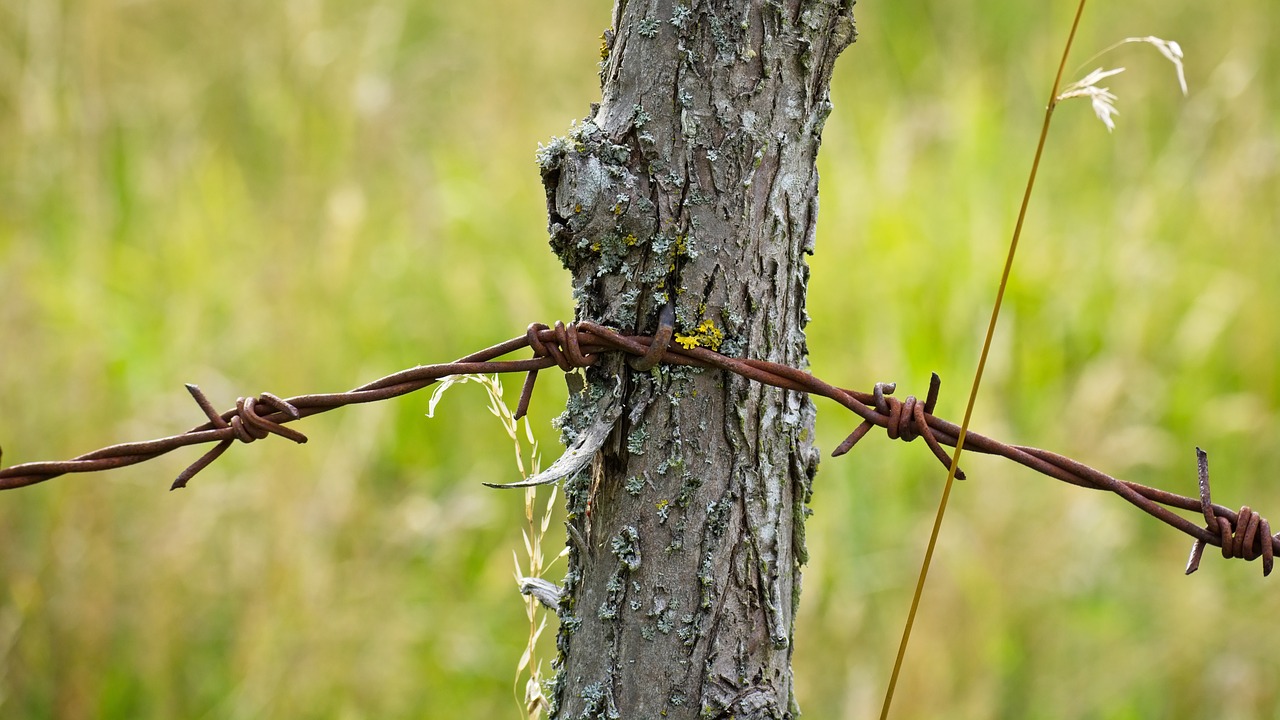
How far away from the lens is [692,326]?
107cm

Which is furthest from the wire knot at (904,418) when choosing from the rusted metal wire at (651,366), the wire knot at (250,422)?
the wire knot at (250,422)

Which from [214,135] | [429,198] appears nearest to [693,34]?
[429,198]

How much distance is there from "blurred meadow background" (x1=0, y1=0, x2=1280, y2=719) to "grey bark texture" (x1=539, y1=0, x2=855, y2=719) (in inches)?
53.9

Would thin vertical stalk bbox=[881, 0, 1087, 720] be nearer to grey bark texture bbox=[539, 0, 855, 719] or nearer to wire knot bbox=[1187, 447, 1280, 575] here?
grey bark texture bbox=[539, 0, 855, 719]

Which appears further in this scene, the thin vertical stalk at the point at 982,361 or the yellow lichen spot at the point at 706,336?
the yellow lichen spot at the point at 706,336

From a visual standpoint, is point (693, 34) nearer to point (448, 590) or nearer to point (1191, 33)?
point (448, 590)

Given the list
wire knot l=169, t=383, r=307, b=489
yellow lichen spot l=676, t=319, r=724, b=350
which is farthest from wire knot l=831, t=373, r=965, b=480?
wire knot l=169, t=383, r=307, b=489

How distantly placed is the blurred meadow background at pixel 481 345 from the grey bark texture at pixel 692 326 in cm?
137

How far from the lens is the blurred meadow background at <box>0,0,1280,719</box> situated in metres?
2.41

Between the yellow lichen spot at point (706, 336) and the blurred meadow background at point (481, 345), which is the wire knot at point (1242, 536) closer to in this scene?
the yellow lichen spot at point (706, 336)

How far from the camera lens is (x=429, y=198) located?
3896mm

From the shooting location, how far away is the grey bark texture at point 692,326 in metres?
1.04

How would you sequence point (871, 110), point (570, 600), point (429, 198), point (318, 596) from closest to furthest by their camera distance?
1. point (570, 600)
2. point (318, 596)
3. point (429, 198)
4. point (871, 110)

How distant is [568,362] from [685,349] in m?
0.12
